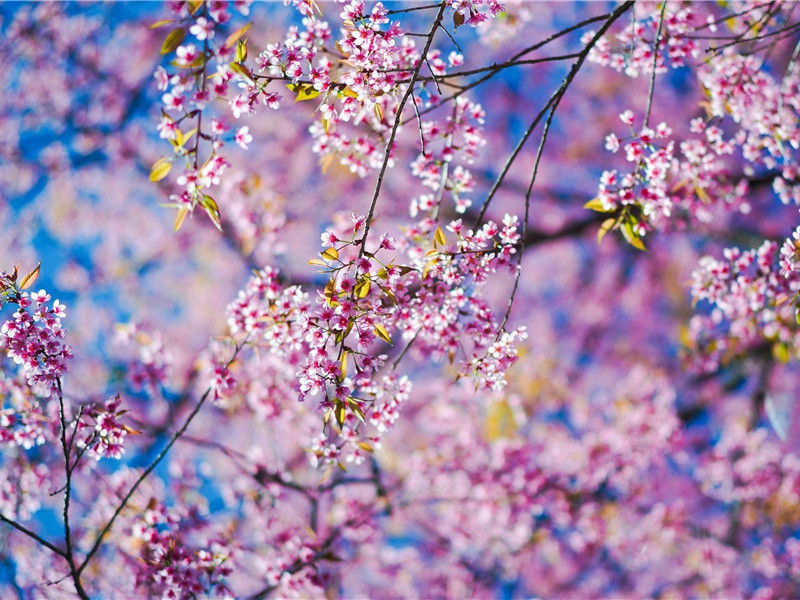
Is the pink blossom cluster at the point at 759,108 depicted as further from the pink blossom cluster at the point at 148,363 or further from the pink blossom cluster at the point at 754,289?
the pink blossom cluster at the point at 148,363

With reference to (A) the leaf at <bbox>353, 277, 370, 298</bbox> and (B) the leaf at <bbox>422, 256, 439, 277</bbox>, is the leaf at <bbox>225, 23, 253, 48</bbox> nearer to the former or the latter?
(A) the leaf at <bbox>353, 277, 370, 298</bbox>

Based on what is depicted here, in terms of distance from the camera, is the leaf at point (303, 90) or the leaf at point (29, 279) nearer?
the leaf at point (303, 90)

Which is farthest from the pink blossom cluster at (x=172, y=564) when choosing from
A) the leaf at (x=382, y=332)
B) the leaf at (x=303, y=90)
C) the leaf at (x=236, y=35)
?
the leaf at (x=236, y=35)

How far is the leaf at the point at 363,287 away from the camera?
9.30 ft

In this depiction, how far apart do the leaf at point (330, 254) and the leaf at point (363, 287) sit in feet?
0.58

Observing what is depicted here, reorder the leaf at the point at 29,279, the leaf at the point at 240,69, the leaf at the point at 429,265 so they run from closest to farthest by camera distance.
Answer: the leaf at the point at 240,69 < the leaf at the point at 29,279 < the leaf at the point at 429,265

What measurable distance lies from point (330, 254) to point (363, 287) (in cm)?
23

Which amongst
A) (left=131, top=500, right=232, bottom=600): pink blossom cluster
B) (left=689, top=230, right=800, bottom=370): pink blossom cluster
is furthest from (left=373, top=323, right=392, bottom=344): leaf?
(left=689, top=230, right=800, bottom=370): pink blossom cluster

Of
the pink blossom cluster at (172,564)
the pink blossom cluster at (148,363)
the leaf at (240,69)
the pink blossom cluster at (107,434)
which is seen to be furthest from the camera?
the pink blossom cluster at (148,363)

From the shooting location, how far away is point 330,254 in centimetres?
280

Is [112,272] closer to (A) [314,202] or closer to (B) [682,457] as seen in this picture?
(A) [314,202]

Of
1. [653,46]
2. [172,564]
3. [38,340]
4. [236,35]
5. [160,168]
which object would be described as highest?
[653,46]

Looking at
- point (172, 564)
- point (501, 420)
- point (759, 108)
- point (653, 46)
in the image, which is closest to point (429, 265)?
point (653, 46)

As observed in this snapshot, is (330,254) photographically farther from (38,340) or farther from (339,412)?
(38,340)
